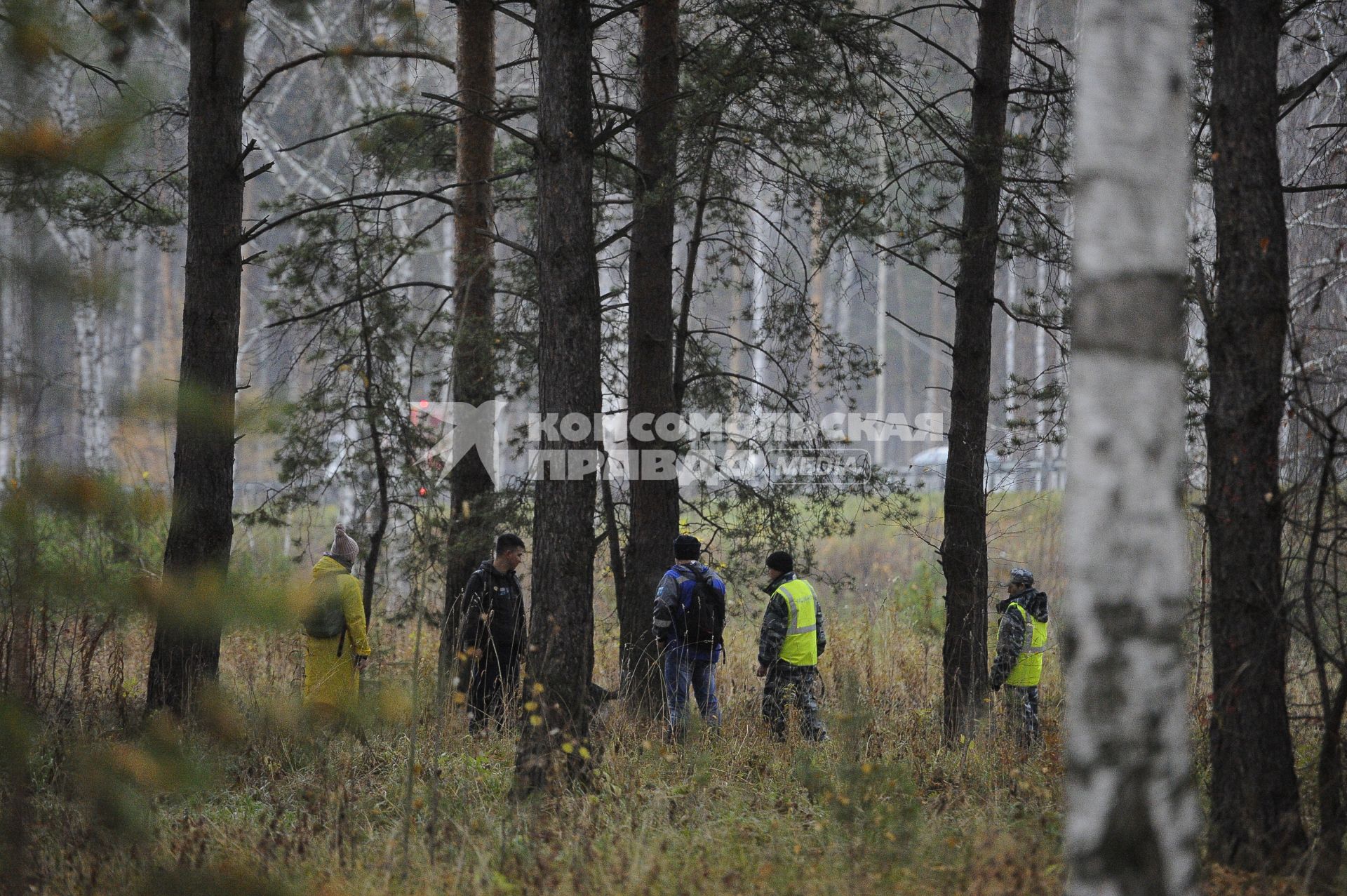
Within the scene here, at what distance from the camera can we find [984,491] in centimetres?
766

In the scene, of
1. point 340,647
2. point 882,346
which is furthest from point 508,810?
point 882,346

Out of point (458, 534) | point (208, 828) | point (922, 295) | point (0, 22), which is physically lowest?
point (208, 828)

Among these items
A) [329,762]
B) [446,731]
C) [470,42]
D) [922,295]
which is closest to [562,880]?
[329,762]

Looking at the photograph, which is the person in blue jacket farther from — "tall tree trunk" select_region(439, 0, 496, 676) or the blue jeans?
"tall tree trunk" select_region(439, 0, 496, 676)

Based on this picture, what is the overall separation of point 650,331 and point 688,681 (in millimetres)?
2684

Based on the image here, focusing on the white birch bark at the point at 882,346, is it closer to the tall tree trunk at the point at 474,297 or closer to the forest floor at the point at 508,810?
the tall tree trunk at the point at 474,297

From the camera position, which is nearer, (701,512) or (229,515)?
(229,515)

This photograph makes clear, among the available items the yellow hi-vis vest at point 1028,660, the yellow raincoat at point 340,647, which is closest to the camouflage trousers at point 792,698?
the yellow hi-vis vest at point 1028,660

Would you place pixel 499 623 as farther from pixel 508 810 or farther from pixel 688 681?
pixel 508 810

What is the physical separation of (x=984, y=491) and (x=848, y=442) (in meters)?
2.25

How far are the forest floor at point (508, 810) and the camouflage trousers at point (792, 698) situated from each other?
0.82 feet

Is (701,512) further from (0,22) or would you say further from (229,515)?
(0,22)

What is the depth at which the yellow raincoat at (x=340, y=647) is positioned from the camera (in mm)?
7145

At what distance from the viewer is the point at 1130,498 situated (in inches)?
109
